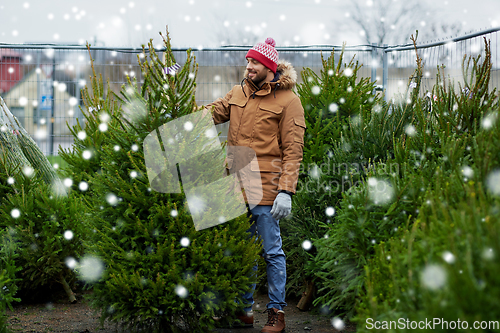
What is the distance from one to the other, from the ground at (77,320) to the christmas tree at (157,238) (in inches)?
22.5

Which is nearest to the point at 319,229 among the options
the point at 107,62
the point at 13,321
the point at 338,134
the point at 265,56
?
the point at 338,134

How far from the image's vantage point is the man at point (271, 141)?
326cm

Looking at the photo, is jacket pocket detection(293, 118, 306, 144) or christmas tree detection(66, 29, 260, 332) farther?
jacket pocket detection(293, 118, 306, 144)

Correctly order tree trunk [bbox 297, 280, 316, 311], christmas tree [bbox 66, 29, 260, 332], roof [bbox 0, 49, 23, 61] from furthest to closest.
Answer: roof [bbox 0, 49, 23, 61] < tree trunk [bbox 297, 280, 316, 311] < christmas tree [bbox 66, 29, 260, 332]

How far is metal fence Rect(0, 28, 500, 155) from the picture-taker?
623 centimetres

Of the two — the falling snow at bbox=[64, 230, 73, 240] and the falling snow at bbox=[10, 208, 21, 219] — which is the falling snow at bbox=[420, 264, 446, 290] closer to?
the falling snow at bbox=[64, 230, 73, 240]

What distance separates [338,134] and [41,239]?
2.89 meters

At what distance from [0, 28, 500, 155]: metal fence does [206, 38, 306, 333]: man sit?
9.76ft

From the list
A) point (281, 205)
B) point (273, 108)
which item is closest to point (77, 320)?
point (281, 205)

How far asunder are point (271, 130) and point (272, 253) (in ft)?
3.32

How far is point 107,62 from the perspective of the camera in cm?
684

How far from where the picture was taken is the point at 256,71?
3.44m

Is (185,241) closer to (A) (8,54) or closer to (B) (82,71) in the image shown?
(B) (82,71)

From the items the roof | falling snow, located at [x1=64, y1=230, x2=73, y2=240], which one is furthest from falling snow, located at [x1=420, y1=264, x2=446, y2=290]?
the roof
